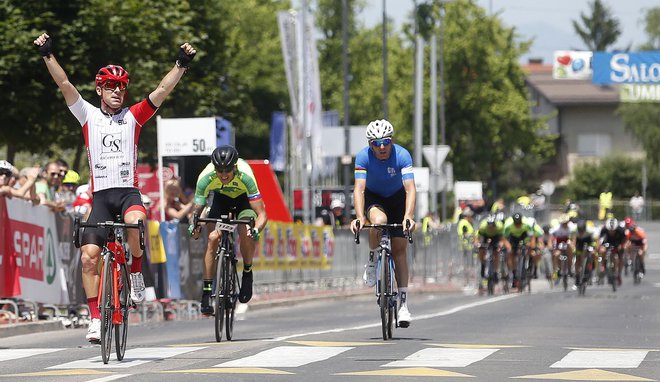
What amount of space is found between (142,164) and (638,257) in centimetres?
1232

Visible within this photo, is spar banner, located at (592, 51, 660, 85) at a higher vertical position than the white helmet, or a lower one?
higher

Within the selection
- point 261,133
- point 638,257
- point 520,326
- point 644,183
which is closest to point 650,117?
point 644,183

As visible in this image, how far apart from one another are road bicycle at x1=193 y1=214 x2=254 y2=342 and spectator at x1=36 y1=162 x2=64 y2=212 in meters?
5.56

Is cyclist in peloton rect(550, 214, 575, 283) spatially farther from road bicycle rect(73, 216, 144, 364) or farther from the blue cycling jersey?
road bicycle rect(73, 216, 144, 364)

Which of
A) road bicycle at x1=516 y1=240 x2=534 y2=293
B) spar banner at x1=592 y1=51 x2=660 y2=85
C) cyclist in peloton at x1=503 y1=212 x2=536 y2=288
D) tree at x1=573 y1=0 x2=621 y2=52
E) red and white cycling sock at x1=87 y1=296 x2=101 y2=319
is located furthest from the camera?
tree at x1=573 y1=0 x2=621 y2=52

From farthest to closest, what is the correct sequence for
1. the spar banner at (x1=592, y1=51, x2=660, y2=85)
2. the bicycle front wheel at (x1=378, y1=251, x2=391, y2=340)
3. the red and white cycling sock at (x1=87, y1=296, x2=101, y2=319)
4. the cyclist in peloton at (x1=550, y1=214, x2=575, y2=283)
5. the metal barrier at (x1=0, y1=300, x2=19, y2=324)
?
the spar banner at (x1=592, y1=51, x2=660, y2=85) → the cyclist in peloton at (x1=550, y1=214, x2=575, y2=283) → the metal barrier at (x1=0, y1=300, x2=19, y2=324) → the bicycle front wheel at (x1=378, y1=251, x2=391, y2=340) → the red and white cycling sock at (x1=87, y1=296, x2=101, y2=319)

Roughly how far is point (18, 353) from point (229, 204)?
7.73ft

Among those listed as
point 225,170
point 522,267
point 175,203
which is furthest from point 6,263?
point 522,267

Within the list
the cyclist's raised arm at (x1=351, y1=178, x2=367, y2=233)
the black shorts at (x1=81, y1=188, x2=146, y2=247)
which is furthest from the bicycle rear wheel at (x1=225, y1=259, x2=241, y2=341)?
the black shorts at (x1=81, y1=188, x2=146, y2=247)

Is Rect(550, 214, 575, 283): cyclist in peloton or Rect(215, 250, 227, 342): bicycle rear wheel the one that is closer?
Rect(215, 250, 227, 342): bicycle rear wheel

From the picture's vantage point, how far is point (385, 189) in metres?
15.2

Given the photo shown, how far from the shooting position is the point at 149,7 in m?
36.2

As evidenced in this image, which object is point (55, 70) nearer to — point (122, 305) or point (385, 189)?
point (122, 305)

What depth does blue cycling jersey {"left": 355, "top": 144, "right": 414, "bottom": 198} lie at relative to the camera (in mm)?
15078
